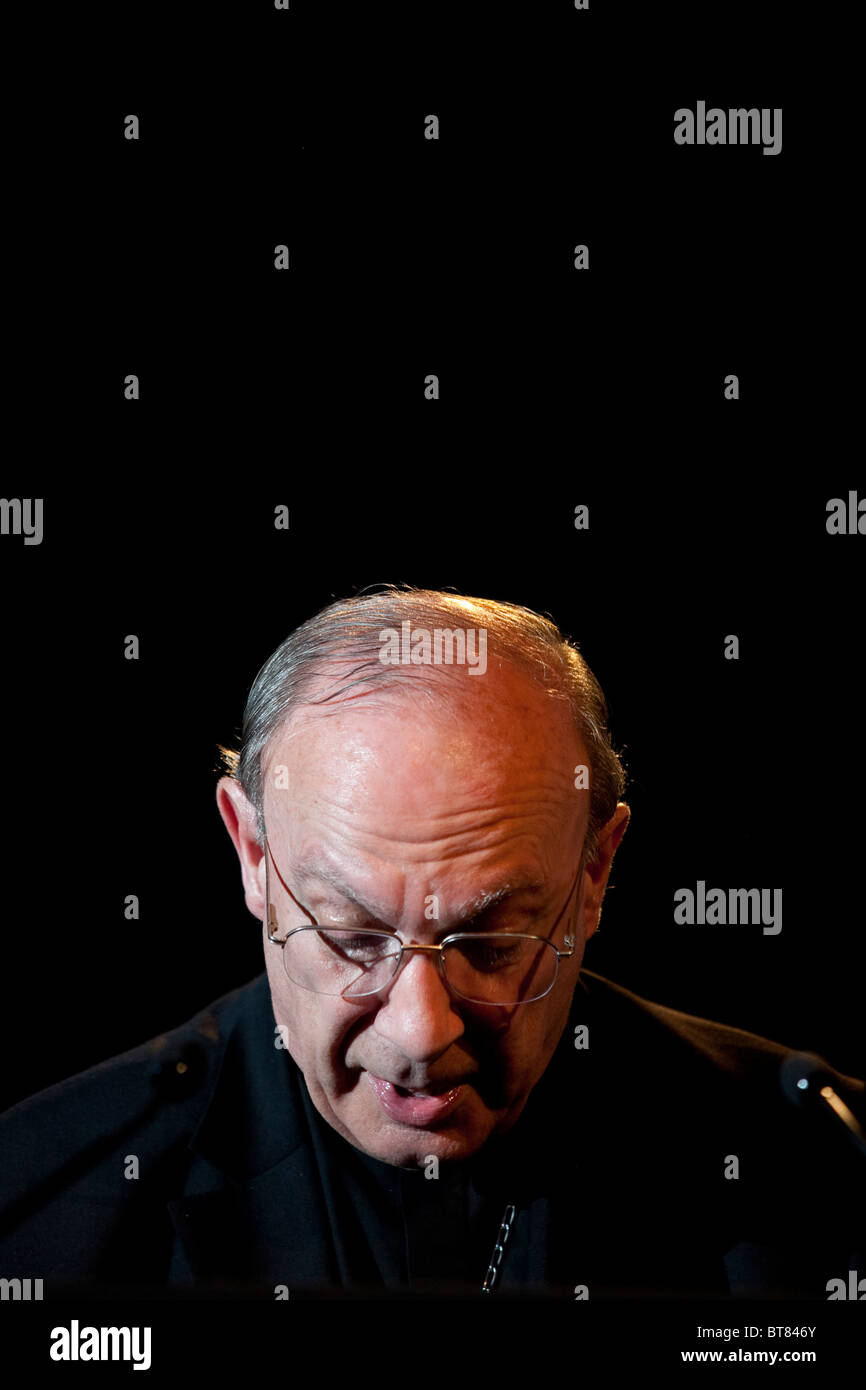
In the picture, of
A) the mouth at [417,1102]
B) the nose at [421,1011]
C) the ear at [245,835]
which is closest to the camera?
the nose at [421,1011]

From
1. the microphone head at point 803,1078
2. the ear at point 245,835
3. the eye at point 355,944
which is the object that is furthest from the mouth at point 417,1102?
the microphone head at point 803,1078

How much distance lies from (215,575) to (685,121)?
1310mm

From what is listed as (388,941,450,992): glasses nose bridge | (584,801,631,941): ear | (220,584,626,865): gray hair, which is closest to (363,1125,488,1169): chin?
(388,941,450,992): glasses nose bridge

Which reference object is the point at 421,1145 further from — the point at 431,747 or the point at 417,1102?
the point at 431,747

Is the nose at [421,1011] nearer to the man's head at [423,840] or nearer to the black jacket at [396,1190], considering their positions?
the man's head at [423,840]

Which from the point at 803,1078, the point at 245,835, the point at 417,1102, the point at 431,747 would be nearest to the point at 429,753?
the point at 431,747

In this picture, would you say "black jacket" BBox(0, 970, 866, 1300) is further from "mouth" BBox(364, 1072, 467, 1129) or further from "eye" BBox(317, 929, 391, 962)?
"eye" BBox(317, 929, 391, 962)

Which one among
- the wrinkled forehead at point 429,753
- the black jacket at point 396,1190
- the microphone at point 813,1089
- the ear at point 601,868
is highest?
the wrinkled forehead at point 429,753

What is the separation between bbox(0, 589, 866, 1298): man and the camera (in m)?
2.11

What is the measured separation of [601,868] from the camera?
7.96ft

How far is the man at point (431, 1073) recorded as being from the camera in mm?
2107

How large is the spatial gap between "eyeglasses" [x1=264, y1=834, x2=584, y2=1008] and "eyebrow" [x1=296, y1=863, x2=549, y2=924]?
3 centimetres
